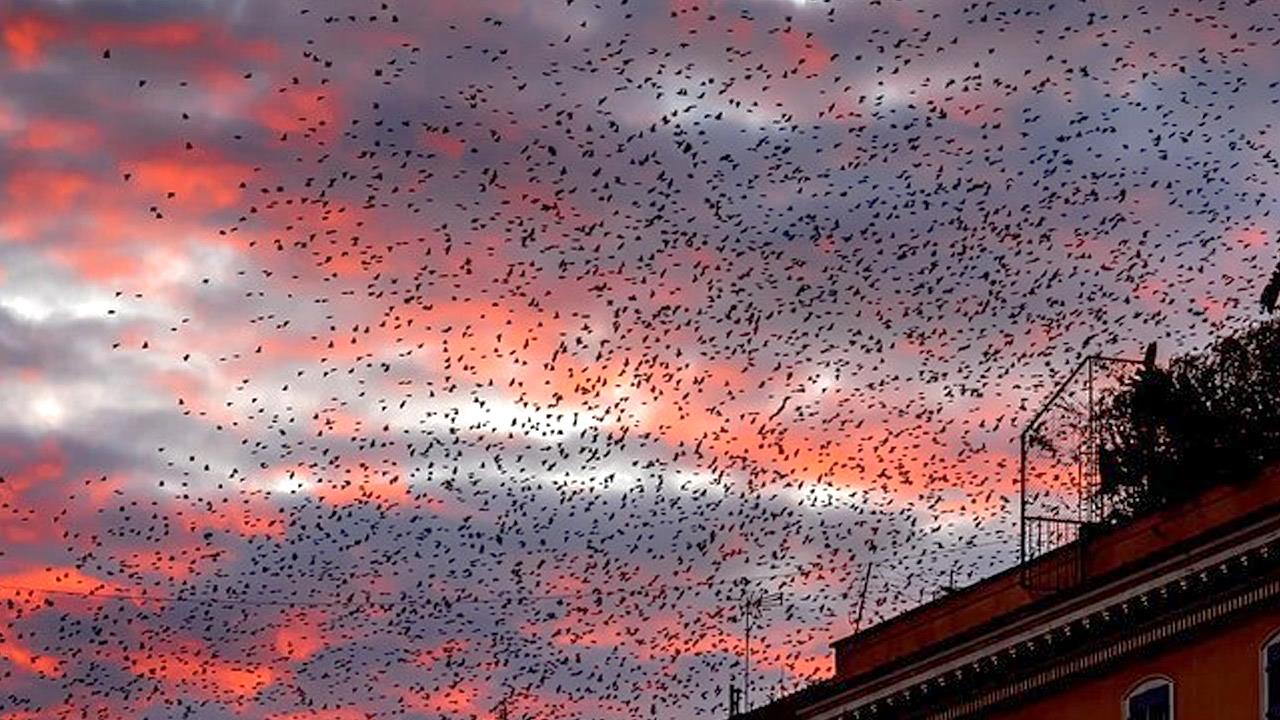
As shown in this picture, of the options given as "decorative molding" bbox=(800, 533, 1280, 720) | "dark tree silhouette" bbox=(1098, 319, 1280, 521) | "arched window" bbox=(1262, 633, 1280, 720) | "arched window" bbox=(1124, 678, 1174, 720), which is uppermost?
"dark tree silhouette" bbox=(1098, 319, 1280, 521)

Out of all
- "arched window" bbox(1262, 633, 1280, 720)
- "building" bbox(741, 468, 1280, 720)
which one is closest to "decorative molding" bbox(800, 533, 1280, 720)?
"building" bbox(741, 468, 1280, 720)

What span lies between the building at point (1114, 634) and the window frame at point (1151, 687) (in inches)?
1.3

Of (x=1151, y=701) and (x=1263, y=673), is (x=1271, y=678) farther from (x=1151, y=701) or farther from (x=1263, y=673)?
(x=1151, y=701)

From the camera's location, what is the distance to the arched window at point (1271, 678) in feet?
160

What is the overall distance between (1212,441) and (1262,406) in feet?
22.2

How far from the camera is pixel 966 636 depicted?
58.0 m

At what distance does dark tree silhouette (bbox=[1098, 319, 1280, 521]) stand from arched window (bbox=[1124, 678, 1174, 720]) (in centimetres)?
559

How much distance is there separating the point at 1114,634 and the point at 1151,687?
120cm

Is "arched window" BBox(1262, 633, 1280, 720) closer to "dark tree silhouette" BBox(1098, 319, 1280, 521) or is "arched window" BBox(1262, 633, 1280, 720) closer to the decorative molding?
the decorative molding

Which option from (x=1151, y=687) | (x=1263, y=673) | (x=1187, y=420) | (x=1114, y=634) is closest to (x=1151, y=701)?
(x=1151, y=687)

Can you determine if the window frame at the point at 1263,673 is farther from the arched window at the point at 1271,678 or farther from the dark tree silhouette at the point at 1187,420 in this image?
the dark tree silhouette at the point at 1187,420

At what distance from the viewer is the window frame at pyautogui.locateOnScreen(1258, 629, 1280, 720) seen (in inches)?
1935

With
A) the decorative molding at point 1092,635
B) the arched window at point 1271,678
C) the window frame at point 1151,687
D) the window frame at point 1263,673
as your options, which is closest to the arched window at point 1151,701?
the window frame at point 1151,687

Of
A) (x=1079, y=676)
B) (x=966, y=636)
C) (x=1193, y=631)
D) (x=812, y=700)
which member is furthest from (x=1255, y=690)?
(x=812, y=700)
